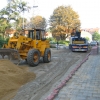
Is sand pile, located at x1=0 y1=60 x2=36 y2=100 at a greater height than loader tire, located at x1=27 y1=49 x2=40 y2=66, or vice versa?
loader tire, located at x1=27 y1=49 x2=40 y2=66

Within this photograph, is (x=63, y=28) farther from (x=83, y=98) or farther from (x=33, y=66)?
(x=83, y=98)

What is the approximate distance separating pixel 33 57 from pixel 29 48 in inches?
40.5

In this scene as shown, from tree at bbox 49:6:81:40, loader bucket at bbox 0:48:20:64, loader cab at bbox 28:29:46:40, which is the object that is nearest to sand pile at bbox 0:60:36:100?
loader bucket at bbox 0:48:20:64

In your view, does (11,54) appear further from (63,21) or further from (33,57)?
(63,21)

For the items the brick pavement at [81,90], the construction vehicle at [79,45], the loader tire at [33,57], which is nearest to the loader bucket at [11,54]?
the loader tire at [33,57]

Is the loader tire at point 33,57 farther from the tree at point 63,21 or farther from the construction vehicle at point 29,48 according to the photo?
the tree at point 63,21

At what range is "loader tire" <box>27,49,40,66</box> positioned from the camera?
39.4 ft

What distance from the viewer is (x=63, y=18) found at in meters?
56.1

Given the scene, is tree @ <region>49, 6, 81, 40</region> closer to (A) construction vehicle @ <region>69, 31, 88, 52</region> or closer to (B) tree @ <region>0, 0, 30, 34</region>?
(B) tree @ <region>0, 0, 30, 34</region>

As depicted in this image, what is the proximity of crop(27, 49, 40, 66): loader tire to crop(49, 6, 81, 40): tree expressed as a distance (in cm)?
4220

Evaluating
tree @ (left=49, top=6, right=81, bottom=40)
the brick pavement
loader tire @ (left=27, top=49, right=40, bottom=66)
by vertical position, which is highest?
tree @ (left=49, top=6, right=81, bottom=40)

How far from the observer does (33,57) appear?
12328mm

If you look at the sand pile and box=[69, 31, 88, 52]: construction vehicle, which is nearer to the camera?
the sand pile

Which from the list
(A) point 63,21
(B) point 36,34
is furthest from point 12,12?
(B) point 36,34
